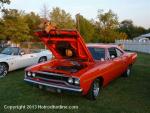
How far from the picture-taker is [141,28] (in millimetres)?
80438

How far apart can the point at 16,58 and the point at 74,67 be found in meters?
4.08

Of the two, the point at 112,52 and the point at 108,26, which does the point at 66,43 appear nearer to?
the point at 112,52

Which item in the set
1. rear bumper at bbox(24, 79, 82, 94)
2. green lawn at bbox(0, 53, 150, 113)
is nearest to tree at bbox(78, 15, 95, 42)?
green lawn at bbox(0, 53, 150, 113)

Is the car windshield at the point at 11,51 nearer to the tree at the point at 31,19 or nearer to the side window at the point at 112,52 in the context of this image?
the side window at the point at 112,52

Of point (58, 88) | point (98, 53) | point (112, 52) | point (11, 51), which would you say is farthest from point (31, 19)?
point (58, 88)

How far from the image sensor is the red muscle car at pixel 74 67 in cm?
584

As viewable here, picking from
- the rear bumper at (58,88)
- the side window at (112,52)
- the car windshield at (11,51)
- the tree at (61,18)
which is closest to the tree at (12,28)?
the tree at (61,18)

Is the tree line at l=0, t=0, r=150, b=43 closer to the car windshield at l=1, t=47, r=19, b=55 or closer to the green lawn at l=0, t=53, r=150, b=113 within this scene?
the car windshield at l=1, t=47, r=19, b=55

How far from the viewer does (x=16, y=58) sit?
10.2 meters

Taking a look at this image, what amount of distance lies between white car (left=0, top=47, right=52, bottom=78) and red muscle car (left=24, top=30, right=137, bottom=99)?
2.97m

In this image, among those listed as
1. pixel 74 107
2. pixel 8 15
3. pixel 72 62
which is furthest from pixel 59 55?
pixel 8 15

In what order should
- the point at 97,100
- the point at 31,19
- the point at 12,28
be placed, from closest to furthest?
1. the point at 97,100
2. the point at 12,28
3. the point at 31,19

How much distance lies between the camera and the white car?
9609 mm

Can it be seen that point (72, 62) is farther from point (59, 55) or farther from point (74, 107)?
point (74, 107)
